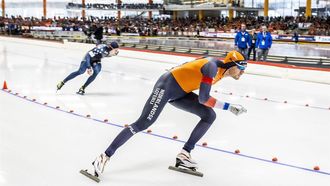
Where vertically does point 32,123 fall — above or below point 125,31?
below

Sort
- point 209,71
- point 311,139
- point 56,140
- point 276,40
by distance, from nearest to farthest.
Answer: point 209,71, point 56,140, point 311,139, point 276,40

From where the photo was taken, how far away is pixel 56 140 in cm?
450

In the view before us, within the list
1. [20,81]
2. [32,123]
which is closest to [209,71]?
[32,123]

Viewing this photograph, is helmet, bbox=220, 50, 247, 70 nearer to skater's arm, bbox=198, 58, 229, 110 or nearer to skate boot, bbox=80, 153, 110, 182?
skater's arm, bbox=198, 58, 229, 110

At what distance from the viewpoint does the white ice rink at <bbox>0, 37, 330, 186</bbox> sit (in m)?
3.43

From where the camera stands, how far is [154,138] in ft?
15.4

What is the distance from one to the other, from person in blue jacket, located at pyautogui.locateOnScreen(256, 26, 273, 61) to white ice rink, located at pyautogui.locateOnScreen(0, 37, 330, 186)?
10.8 feet

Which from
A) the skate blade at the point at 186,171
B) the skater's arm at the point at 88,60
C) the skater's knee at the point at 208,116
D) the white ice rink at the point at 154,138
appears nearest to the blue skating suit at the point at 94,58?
the skater's arm at the point at 88,60

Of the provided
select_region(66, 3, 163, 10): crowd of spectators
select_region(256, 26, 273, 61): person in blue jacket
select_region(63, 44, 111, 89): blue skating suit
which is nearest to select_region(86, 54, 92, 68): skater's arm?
select_region(63, 44, 111, 89): blue skating suit

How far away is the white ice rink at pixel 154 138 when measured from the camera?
343 cm

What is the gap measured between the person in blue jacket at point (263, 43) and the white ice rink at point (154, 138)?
330 centimetres

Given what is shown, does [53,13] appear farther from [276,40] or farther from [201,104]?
[201,104]

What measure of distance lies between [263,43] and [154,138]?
8.48 m

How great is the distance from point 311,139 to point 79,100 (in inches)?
164
